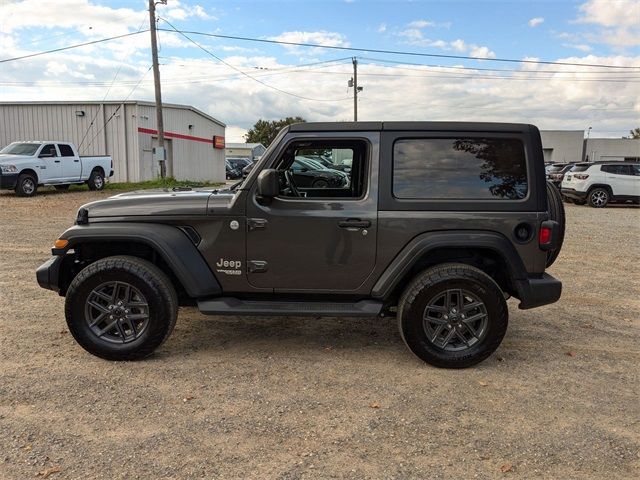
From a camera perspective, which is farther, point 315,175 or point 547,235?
point 315,175

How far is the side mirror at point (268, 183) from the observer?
3.92 m

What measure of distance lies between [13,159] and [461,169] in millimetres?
16845

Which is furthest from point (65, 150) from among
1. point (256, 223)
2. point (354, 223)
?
point (354, 223)

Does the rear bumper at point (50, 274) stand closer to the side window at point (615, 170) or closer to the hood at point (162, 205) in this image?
the hood at point (162, 205)

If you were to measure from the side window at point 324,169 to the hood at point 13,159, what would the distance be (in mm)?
15091

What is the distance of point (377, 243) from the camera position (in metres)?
4.09

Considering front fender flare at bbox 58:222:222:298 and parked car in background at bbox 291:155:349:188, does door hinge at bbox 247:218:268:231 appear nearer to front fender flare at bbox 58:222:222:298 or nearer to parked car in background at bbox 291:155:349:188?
front fender flare at bbox 58:222:222:298

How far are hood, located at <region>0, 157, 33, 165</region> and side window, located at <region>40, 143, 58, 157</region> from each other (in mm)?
632

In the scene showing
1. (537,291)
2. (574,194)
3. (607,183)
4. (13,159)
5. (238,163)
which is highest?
(238,163)

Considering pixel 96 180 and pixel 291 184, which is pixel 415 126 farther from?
pixel 96 180

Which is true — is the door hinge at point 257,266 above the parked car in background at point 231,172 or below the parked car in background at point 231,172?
below

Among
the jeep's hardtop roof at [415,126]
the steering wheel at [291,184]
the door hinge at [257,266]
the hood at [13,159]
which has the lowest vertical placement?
the door hinge at [257,266]

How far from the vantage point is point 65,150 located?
61.3 feet

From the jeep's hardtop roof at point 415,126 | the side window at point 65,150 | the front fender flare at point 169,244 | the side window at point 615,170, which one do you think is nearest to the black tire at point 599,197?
the side window at point 615,170
